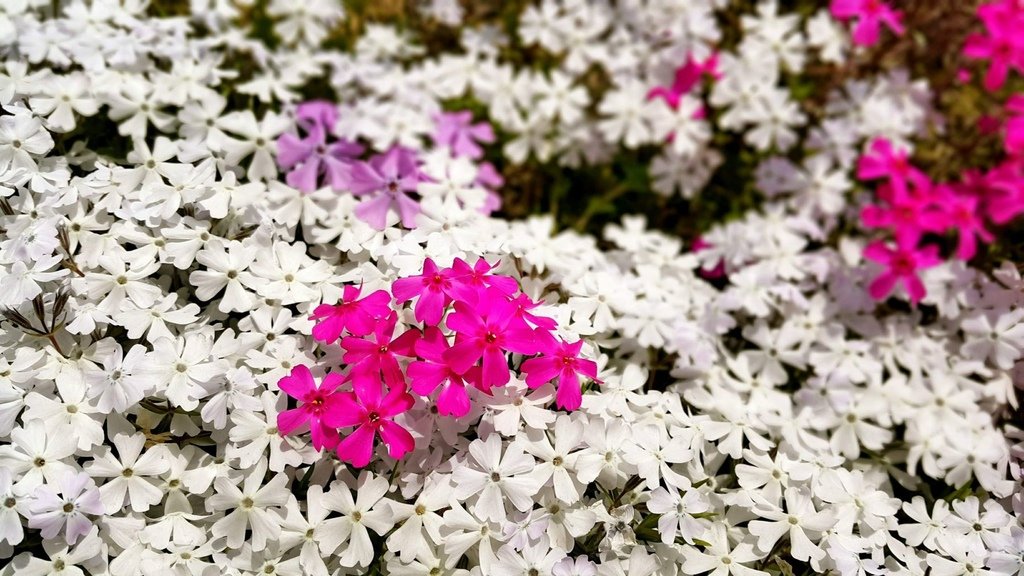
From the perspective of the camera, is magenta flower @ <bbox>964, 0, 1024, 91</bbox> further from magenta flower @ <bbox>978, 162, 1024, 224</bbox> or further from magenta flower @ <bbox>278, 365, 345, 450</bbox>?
magenta flower @ <bbox>278, 365, 345, 450</bbox>

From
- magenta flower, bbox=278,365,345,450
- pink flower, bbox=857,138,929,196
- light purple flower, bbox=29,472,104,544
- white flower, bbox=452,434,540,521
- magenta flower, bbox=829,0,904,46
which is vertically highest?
magenta flower, bbox=829,0,904,46

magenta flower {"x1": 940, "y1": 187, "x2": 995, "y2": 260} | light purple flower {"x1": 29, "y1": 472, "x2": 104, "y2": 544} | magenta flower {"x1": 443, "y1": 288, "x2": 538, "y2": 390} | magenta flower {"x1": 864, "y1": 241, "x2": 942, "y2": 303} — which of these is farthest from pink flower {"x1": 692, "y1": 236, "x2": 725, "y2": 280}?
light purple flower {"x1": 29, "y1": 472, "x2": 104, "y2": 544}

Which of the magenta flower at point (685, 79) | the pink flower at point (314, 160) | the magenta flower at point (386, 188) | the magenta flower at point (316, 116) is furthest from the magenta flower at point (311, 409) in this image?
the magenta flower at point (685, 79)

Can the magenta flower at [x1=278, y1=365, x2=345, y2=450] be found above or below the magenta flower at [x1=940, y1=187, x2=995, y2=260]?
below

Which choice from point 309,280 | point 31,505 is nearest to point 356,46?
point 309,280

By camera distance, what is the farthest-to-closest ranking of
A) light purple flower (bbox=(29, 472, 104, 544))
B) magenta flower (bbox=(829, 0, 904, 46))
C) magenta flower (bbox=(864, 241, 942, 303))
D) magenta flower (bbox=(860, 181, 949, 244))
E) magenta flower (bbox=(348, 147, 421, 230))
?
magenta flower (bbox=(829, 0, 904, 46)), magenta flower (bbox=(860, 181, 949, 244)), magenta flower (bbox=(864, 241, 942, 303)), magenta flower (bbox=(348, 147, 421, 230)), light purple flower (bbox=(29, 472, 104, 544))

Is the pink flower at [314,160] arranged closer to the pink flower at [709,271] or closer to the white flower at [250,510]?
the white flower at [250,510]
